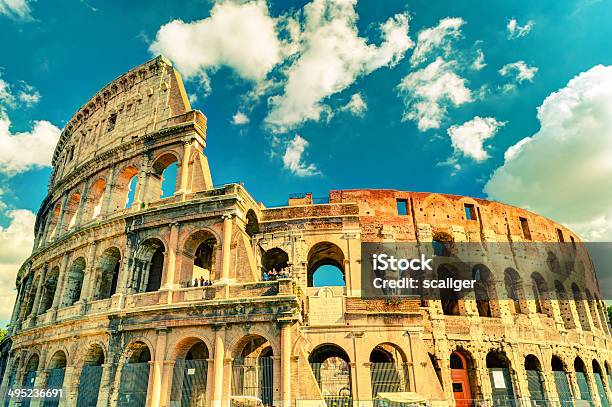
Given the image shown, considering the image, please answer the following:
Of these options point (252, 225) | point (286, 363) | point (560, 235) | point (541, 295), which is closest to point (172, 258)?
point (252, 225)

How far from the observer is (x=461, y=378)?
845 inches

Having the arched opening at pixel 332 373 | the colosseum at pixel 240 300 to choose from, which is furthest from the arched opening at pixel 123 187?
the arched opening at pixel 332 373

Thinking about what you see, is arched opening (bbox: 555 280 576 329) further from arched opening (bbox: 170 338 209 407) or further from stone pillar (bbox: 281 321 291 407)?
arched opening (bbox: 170 338 209 407)

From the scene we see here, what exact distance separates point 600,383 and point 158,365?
87.5 feet

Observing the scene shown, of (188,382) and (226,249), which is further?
(226,249)

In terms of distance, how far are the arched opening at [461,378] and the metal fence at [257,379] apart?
10.9 m

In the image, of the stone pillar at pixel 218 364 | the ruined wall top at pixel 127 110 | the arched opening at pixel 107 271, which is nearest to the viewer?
the stone pillar at pixel 218 364

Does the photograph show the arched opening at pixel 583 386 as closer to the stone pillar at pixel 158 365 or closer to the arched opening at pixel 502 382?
the arched opening at pixel 502 382

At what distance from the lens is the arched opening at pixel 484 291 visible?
77.3 feet

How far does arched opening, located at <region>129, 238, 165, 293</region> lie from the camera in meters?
18.9

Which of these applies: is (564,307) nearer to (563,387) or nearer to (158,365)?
(563,387)

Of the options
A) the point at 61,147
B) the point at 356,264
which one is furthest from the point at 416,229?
the point at 61,147

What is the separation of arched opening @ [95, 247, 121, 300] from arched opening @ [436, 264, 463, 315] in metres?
17.2

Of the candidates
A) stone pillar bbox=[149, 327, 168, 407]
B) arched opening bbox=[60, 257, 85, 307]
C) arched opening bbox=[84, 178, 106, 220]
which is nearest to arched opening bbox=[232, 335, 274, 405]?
stone pillar bbox=[149, 327, 168, 407]
